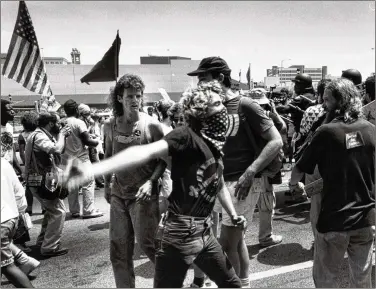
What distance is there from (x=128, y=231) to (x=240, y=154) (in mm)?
1146

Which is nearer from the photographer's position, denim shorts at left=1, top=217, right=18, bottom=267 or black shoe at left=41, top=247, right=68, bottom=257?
denim shorts at left=1, top=217, right=18, bottom=267

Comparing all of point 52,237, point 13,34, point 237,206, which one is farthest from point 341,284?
point 13,34

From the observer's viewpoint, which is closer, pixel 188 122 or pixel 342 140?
pixel 188 122

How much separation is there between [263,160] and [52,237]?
120 inches

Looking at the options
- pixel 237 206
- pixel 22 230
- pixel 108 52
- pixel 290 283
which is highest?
pixel 108 52

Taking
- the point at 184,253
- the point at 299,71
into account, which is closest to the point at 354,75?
the point at 184,253

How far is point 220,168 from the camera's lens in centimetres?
279

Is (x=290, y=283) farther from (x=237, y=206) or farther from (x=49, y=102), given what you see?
(x=49, y=102)

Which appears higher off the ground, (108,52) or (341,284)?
(108,52)

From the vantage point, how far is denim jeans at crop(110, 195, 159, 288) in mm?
3447

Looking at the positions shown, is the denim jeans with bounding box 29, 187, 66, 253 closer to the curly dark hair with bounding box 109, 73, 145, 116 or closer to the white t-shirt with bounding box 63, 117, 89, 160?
the white t-shirt with bounding box 63, 117, 89, 160

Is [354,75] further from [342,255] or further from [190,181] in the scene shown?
[190,181]

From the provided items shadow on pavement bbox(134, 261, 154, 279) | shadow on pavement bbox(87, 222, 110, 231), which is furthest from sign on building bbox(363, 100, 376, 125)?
shadow on pavement bbox(87, 222, 110, 231)

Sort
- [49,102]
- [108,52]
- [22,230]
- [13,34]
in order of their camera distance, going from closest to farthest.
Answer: [22,230]
[108,52]
[13,34]
[49,102]
